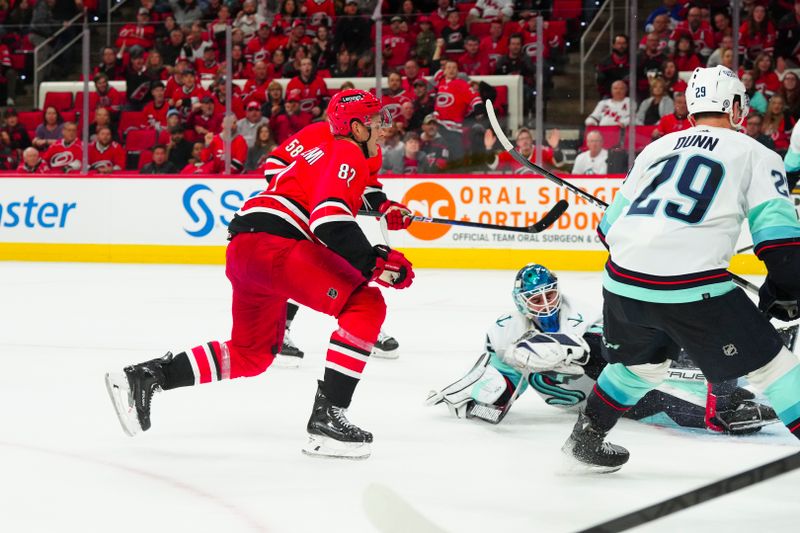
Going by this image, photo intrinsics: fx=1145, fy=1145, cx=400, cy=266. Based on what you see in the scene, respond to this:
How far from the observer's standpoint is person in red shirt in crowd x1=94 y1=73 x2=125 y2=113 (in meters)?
9.81

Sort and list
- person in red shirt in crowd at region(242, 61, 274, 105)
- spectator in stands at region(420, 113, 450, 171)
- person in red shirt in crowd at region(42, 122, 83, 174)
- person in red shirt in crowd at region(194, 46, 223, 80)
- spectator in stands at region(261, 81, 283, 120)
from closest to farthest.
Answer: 1. spectator in stands at region(420, 113, 450, 171)
2. spectator in stands at region(261, 81, 283, 120)
3. person in red shirt in crowd at region(242, 61, 274, 105)
4. person in red shirt in crowd at region(194, 46, 223, 80)
5. person in red shirt in crowd at region(42, 122, 83, 174)

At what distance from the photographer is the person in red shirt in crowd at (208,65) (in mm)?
9719

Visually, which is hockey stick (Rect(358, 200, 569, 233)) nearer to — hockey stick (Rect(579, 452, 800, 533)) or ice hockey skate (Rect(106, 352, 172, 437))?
ice hockey skate (Rect(106, 352, 172, 437))

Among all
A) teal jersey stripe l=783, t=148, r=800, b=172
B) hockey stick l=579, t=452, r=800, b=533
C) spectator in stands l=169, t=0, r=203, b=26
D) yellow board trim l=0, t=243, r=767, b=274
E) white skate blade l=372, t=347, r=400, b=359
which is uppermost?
spectator in stands l=169, t=0, r=203, b=26

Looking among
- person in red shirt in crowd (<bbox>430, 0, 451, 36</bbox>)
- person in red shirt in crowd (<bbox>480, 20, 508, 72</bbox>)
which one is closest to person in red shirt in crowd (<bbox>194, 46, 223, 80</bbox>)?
person in red shirt in crowd (<bbox>430, 0, 451, 36</bbox>)

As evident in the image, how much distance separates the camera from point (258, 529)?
2572mm

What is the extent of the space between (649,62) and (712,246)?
250 inches

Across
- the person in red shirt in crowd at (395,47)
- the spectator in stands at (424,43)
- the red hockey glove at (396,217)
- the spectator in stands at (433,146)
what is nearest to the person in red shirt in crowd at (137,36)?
the person in red shirt in crowd at (395,47)

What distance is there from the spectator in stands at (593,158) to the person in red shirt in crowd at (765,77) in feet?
3.92

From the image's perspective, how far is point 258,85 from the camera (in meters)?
9.64

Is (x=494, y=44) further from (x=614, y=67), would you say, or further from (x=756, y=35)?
(x=756, y=35)

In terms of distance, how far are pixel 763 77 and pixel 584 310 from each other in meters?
5.28

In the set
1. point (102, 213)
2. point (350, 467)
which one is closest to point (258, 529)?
point (350, 467)

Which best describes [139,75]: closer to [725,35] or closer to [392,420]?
[725,35]
